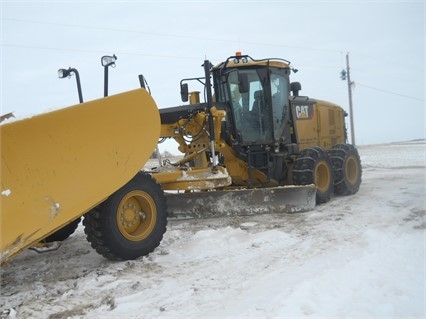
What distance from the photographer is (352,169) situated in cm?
891

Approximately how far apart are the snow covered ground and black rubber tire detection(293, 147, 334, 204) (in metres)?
1.37

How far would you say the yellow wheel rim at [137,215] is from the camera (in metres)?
4.35

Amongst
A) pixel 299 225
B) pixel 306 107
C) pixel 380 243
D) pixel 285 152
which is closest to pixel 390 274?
pixel 380 243

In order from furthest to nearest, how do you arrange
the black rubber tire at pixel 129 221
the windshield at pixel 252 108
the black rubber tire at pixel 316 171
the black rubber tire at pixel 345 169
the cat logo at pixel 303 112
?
1. the black rubber tire at pixel 345 169
2. the cat logo at pixel 303 112
3. the windshield at pixel 252 108
4. the black rubber tire at pixel 316 171
5. the black rubber tire at pixel 129 221

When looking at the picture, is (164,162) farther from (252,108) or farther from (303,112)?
(303,112)

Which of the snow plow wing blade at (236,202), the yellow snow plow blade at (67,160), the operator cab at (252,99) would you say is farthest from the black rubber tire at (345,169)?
the yellow snow plow blade at (67,160)

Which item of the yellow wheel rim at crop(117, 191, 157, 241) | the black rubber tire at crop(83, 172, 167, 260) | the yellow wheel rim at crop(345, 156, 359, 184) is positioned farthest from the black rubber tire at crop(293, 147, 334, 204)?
the yellow wheel rim at crop(117, 191, 157, 241)

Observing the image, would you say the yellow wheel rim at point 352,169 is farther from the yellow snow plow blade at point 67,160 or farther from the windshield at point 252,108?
the yellow snow plow blade at point 67,160

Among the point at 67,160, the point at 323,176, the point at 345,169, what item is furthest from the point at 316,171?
the point at 67,160

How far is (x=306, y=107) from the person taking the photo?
334 inches

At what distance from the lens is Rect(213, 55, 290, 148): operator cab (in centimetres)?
733

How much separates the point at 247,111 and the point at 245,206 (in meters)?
1.87

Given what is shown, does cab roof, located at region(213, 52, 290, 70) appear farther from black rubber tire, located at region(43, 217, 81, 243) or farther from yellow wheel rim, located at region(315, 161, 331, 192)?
black rubber tire, located at region(43, 217, 81, 243)

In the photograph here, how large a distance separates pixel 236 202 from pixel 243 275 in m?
2.45
